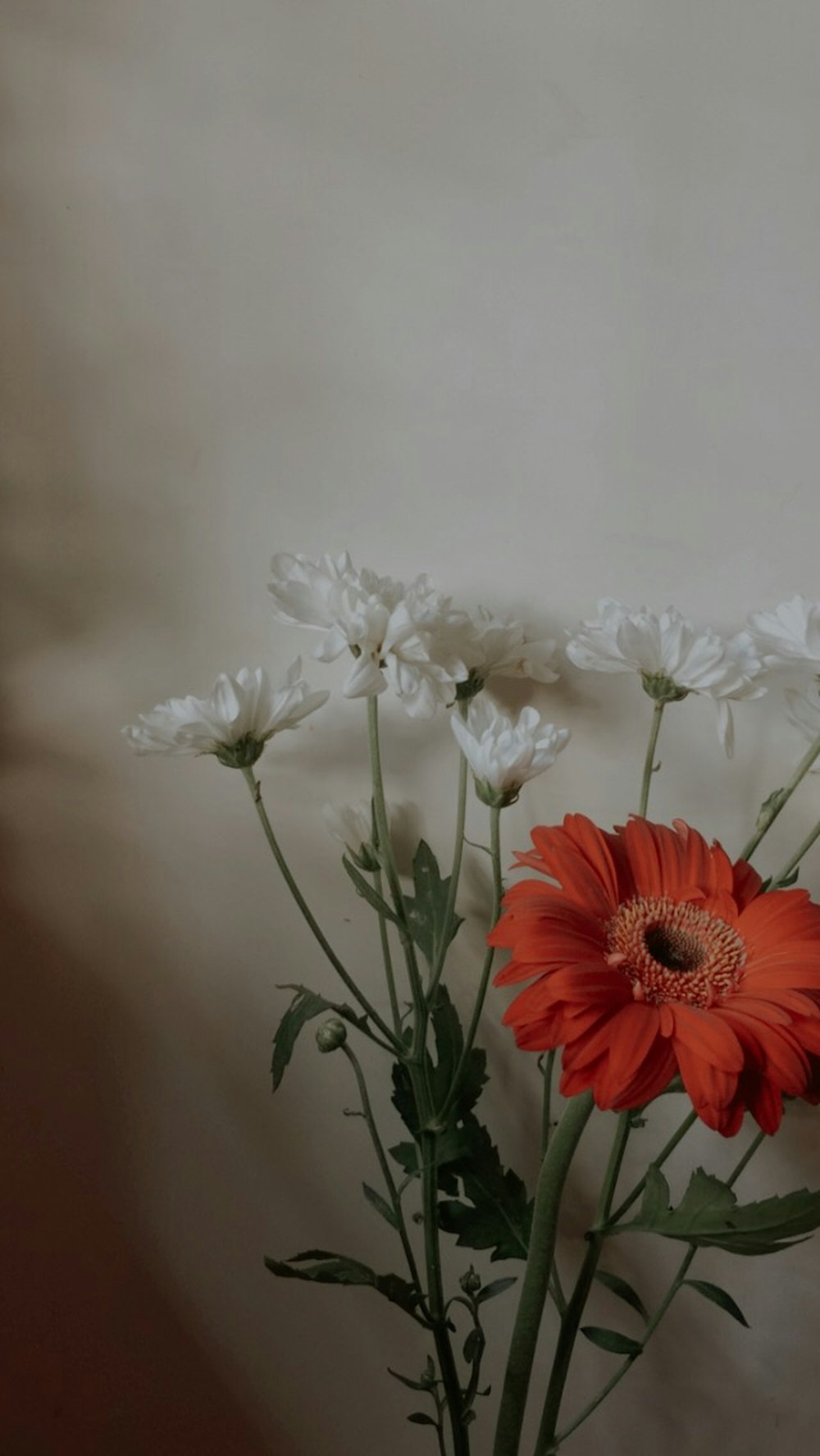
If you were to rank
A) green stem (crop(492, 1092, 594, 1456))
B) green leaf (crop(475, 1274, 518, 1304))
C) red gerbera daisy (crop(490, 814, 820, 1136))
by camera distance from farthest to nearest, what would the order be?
green leaf (crop(475, 1274, 518, 1304)), green stem (crop(492, 1092, 594, 1456)), red gerbera daisy (crop(490, 814, 820, 1136))

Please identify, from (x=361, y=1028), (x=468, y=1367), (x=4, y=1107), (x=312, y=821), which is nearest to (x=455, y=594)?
(x=312, y=821)

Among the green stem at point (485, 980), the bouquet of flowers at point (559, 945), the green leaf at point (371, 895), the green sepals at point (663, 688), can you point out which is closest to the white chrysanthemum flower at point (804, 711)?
the bouquet of flowers at point (559, 945)

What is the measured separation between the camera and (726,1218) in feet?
2.12

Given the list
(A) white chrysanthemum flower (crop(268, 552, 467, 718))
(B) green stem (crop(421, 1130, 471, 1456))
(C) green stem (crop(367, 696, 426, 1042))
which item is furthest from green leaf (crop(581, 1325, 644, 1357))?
(A) white chrysanthemum flower (crop(268, 552, 467, 718))

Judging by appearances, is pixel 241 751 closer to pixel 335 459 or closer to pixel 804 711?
pixel 335 459

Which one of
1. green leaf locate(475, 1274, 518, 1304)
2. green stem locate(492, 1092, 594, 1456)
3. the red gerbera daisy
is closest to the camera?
the red gerbera daisy

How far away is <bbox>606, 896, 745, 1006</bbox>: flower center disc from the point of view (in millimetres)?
609

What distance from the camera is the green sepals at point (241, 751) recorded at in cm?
74

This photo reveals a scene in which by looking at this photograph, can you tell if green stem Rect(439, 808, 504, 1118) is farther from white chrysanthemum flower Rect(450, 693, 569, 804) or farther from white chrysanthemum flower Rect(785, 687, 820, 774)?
white chrysanthemum flower Rect(785, 687, 820, 774)

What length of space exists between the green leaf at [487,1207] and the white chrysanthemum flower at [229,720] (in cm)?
34

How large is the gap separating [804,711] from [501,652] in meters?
0.23

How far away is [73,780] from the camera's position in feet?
2.96

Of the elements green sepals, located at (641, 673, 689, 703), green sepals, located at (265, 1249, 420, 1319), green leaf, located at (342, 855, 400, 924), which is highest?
green sepals, located at (641, 673, 689, 703)

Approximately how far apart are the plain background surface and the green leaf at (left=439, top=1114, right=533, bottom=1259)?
0.49ft
